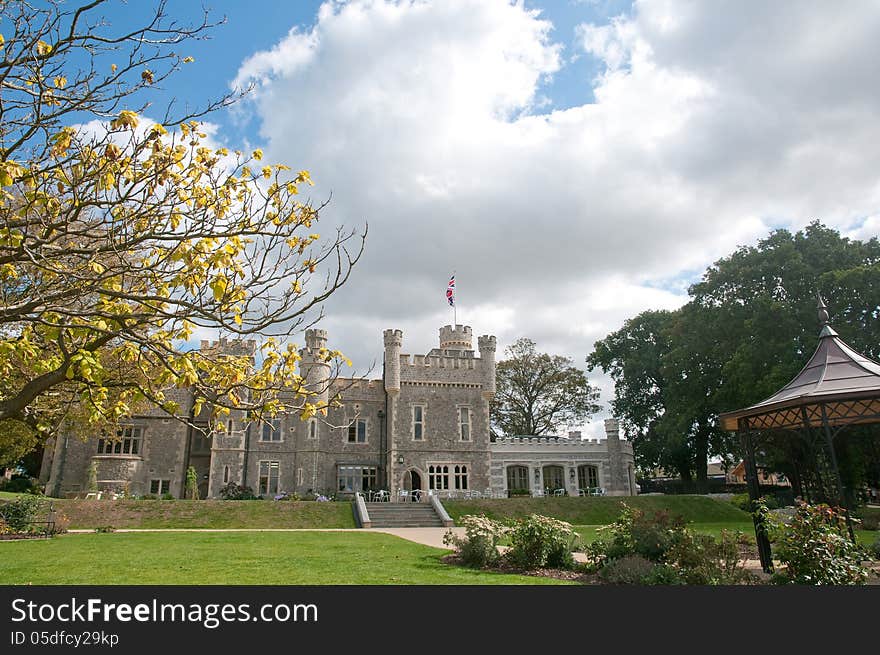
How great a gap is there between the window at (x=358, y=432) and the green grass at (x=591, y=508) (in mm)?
8332

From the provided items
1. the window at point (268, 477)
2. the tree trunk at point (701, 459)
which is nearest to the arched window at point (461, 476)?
the window at point (268, 477)

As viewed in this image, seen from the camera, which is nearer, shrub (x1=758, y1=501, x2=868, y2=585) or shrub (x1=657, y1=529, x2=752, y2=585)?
shrub (x1=758, y1=501, x2=868, y2=585)

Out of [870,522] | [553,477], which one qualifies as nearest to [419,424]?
[553,477]

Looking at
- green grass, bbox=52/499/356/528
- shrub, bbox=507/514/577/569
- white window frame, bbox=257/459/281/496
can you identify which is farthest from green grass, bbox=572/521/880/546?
white window frame, bbox=257/459/281/496

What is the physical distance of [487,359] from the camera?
35656 millimetres

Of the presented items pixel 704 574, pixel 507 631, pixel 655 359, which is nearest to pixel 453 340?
pixel 655 359

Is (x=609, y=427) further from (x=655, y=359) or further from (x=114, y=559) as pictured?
(x=114, y=559)

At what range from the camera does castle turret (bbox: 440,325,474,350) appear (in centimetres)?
3888

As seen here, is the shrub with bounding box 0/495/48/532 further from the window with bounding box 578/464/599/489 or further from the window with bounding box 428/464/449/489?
the window with bounding box 578/464/599/489

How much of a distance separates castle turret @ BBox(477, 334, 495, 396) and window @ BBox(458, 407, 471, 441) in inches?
66.5

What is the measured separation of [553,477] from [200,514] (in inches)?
Result: 850

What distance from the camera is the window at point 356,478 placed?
33000 mm

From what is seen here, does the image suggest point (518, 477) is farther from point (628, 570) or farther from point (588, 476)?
point (628, 570)

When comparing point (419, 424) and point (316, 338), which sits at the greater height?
point (316, 338)
